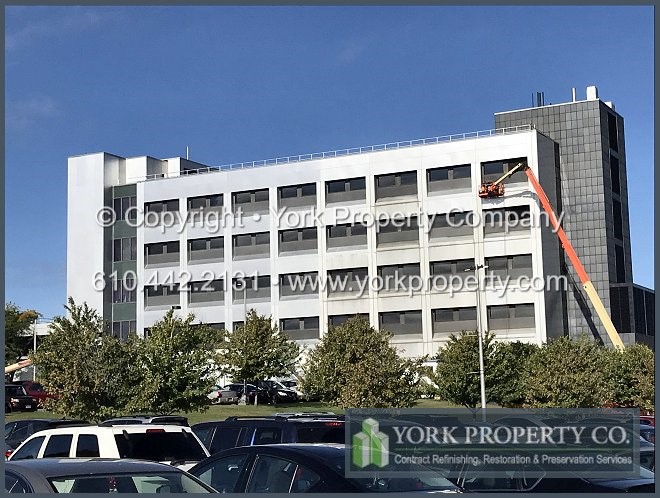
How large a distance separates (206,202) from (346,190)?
14.5 meters

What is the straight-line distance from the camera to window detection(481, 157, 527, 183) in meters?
73.2

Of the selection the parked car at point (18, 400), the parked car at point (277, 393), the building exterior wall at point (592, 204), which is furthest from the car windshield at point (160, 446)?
the building exterior wall at point (592, 204)

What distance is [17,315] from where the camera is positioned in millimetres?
90875

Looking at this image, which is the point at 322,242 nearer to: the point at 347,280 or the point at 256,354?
the point at 347,280

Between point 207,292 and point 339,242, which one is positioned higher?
point 339,242

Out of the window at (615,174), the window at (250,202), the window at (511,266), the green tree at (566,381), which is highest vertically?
the window at (615,174)

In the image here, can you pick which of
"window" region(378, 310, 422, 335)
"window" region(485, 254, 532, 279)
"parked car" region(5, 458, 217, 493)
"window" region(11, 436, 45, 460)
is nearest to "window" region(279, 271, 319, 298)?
"window" region(378, 310, 422, 335)

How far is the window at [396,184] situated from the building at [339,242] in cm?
10

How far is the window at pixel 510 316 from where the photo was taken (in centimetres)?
7125

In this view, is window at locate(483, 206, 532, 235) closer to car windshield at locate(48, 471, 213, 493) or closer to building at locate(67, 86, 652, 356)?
building at locate(67, 86, 652, 356)

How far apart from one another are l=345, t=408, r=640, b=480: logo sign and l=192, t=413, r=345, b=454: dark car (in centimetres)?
140

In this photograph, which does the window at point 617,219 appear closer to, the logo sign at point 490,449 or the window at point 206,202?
the window at point 206,202

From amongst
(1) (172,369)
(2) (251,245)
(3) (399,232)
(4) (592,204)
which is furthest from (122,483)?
(2) (251,245)

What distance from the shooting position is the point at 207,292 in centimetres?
8300
